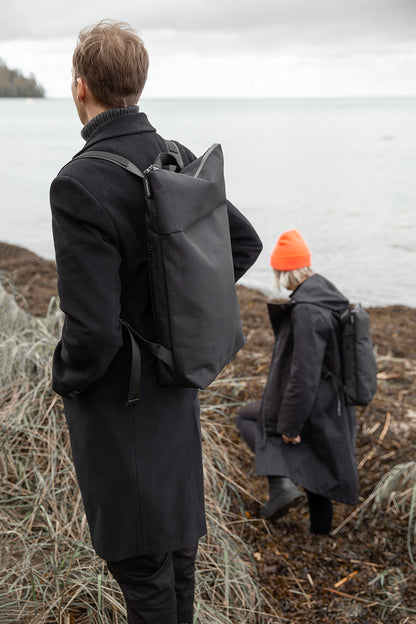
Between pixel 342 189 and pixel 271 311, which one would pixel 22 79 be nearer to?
pixel 342 189

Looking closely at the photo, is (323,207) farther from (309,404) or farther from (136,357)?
(136,357)

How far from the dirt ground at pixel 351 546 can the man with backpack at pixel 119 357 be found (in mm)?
1242

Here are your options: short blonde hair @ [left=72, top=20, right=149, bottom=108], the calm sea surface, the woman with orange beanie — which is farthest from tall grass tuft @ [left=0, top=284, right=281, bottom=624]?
the calm sea surface

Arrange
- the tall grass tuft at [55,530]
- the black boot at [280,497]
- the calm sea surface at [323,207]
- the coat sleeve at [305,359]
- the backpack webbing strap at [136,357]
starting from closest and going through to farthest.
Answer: the backpack webbing strap at [136,357], the tall grass tuft at [55,530], the coat sleeve at [305,359], the black boot at [280,497], the calm sea surface at [323,207]

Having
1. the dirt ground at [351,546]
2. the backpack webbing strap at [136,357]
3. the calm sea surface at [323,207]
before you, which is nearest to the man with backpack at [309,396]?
the dirt ground at [351,546]

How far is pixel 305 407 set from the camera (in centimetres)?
322

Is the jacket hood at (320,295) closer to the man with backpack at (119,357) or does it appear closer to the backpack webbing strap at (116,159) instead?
the man with backpack at (119,357)

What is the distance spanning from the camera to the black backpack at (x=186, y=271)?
1626 mm

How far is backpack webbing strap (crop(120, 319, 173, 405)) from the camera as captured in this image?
1738mm

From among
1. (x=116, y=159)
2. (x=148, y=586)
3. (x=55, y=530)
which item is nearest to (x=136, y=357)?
(x=116, y=159)

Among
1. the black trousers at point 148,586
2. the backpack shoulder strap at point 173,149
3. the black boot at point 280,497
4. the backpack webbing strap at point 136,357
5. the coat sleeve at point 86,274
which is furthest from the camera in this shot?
the black boot at point 280,497

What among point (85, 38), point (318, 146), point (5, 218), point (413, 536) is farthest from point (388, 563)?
point (318, 146)

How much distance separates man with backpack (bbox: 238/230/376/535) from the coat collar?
5.47 feet

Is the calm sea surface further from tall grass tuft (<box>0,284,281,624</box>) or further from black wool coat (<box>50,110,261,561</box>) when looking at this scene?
black wool coat (<box>50,110,261,561</box>)
